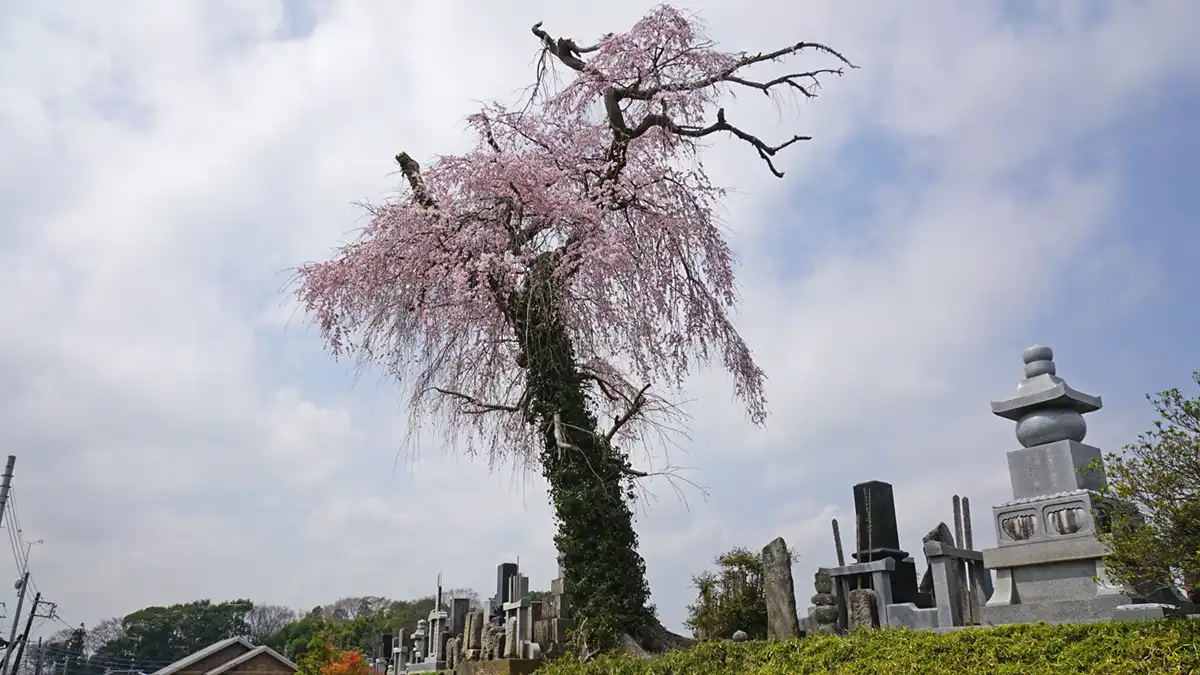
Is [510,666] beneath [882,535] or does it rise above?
beneath

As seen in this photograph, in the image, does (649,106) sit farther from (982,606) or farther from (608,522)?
(982,606)

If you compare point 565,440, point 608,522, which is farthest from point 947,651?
point 565,440

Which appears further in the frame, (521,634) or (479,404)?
(479,404)

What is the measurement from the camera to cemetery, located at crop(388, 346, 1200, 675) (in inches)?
245

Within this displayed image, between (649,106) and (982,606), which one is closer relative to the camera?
(982,606)

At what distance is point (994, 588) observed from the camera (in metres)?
8.02

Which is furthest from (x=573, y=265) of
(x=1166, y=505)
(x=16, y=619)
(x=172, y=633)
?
(x=172, y=633)

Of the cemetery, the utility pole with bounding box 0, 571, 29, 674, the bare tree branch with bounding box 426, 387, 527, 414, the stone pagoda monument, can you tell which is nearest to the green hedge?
the cemetery

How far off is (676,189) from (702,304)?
1490 mm

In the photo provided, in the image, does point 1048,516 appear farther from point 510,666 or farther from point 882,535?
point 510,666

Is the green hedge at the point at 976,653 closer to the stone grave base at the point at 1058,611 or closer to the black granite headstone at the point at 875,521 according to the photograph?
the stone grave base at the point at 1058,611

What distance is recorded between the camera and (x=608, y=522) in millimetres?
9508

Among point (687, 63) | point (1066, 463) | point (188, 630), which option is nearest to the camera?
point (1066, 463)

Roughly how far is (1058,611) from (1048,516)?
847 mm
